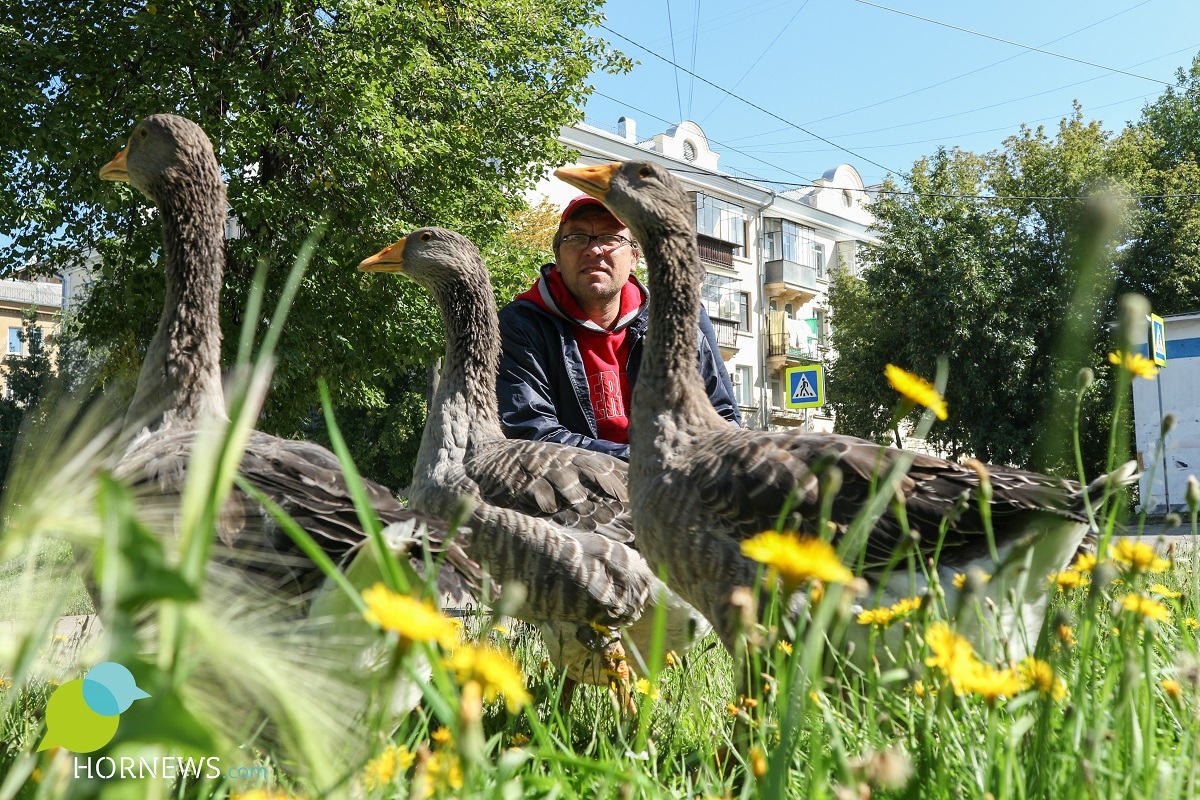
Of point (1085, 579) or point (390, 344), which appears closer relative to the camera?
point (1085, 579)

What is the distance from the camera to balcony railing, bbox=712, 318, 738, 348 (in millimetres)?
45000

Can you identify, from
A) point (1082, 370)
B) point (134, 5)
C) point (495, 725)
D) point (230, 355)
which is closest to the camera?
point (1082, 370)

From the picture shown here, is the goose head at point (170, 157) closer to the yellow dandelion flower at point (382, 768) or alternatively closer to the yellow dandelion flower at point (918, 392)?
the yellow dandelion flower at point (382, 768)

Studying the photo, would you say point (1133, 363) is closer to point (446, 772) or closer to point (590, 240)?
point (446, 772)

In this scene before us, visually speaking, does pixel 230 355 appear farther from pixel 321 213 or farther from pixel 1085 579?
pixel 1085 579

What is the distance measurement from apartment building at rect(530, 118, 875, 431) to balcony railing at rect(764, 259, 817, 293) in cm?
5

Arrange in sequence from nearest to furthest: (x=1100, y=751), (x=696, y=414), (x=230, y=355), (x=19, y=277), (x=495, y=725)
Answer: (x=1100, y=751)
(x=495, y=725)
(x=696, y=414)
(x=230, y=355)
(x=19, y=277)

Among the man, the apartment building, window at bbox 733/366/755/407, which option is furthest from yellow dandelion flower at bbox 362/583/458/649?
window at bbox 733/366/755/407

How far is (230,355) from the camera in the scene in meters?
12.2

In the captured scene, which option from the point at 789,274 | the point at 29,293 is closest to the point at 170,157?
the point at 789,274

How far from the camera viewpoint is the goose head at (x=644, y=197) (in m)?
3.86

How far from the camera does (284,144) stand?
12.7 meters

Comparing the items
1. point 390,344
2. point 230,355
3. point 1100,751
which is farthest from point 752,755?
point 390,344

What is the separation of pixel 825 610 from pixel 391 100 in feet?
46.8
